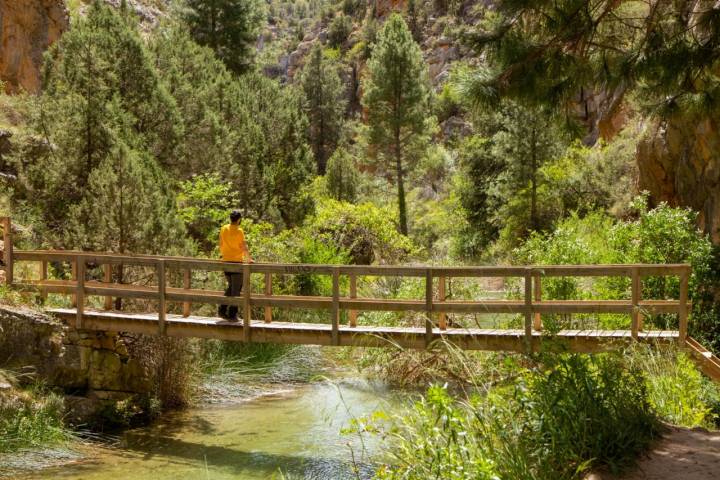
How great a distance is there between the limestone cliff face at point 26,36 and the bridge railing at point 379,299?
1977 cm

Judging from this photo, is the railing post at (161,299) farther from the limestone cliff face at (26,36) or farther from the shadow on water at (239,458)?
the limestone cliff face at (26,36)

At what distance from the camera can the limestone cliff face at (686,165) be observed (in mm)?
14008

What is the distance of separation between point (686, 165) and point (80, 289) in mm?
11724

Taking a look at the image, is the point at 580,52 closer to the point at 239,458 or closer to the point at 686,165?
the point at 239,458

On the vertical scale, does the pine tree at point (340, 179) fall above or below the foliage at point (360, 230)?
Answer: above

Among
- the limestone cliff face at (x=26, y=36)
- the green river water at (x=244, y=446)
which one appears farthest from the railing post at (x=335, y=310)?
the limestone cliff face at (x=26, y=36)

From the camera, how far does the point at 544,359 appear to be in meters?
5.87

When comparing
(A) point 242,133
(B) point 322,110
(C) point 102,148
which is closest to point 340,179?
(A) point 242,133

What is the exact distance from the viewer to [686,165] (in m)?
15.4

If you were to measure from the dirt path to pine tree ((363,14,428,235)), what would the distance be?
32.5 meters

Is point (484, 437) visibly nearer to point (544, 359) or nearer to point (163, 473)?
point (544, 359)

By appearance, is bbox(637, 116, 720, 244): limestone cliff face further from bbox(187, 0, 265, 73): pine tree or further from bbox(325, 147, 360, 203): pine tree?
bbox(187, 0, 265, 73): pine tree

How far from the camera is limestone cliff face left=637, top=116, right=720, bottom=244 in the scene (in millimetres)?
14008

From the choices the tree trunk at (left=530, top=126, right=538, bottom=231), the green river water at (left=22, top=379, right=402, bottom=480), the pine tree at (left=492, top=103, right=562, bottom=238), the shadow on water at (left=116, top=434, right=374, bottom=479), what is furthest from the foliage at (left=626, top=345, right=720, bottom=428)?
the pine tree at (left=492, top=103, right=562, bottom=238)
